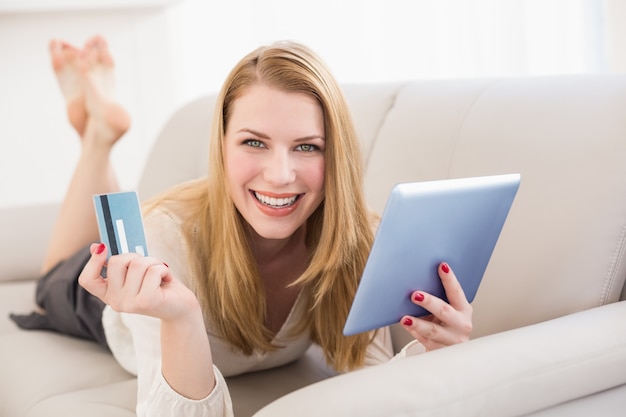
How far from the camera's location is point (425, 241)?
1.19 meters

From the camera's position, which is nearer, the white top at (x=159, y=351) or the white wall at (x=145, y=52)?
the white top at (x=159, y=351)

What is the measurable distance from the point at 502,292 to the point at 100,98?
1.35 metres

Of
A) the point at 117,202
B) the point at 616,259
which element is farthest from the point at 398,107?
the point at 117,202

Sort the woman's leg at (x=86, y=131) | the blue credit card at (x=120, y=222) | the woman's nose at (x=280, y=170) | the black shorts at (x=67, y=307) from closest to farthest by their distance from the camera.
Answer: the blue credit card at (x=120, y=222) → the woman's nose at (x=280, y=170) → the black shorts at (x=67, y=307) → the woman's leg at (x=86, y=131)

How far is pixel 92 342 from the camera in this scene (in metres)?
2.00

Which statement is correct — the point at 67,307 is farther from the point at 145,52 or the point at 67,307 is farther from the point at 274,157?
the point at 145,52

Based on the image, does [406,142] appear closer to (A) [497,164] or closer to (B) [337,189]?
(A) [497,164]

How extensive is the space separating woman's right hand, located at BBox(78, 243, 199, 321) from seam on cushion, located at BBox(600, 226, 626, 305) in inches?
27.3

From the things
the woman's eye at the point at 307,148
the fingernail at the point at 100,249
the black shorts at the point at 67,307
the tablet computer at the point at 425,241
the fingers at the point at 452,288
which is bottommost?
the black shorts at the point at 67,307

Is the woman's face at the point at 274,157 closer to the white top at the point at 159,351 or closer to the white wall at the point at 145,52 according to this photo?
the white top at the point at 159,351

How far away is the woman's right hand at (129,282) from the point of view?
1.11 m

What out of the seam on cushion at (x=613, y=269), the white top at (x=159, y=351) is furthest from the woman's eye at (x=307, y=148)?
the seam on cushion at (x=613, y=269)

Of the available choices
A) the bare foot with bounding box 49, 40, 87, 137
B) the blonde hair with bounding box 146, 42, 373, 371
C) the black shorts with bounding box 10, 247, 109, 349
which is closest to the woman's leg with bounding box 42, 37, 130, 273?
the bare foot with bounding box 49, 40, 87, 137

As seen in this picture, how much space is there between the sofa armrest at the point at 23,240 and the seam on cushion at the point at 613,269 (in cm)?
169
